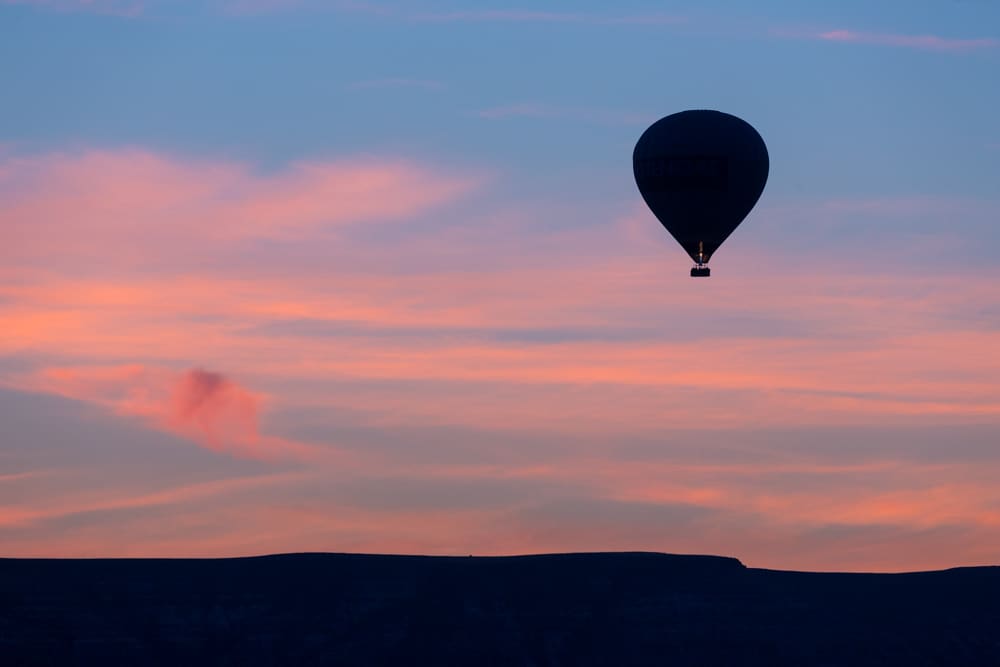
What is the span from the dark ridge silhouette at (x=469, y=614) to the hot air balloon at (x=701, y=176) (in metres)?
85.1

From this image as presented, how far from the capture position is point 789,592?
570ft

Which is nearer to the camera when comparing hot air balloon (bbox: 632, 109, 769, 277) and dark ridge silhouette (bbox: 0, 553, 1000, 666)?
hot air balloon (bbox: 632, 109, 769, 277)

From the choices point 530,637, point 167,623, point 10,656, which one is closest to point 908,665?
point 530,637

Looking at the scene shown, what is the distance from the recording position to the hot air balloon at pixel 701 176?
79375mm

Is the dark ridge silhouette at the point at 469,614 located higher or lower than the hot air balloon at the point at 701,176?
lower

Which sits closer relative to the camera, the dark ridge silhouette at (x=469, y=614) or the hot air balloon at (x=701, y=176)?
the hot air balloon at (x=701, y=176)

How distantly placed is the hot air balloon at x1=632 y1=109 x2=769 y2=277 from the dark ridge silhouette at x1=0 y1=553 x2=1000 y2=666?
8511 cm

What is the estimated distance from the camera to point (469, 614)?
164375 millimetres

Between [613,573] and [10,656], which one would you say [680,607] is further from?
[10,656]

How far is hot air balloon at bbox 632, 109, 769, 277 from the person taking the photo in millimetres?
79375

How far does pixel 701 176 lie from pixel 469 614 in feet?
292

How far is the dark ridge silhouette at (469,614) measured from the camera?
160 meters

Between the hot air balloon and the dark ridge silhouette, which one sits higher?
the hot air balloon

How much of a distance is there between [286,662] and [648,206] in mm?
87456
